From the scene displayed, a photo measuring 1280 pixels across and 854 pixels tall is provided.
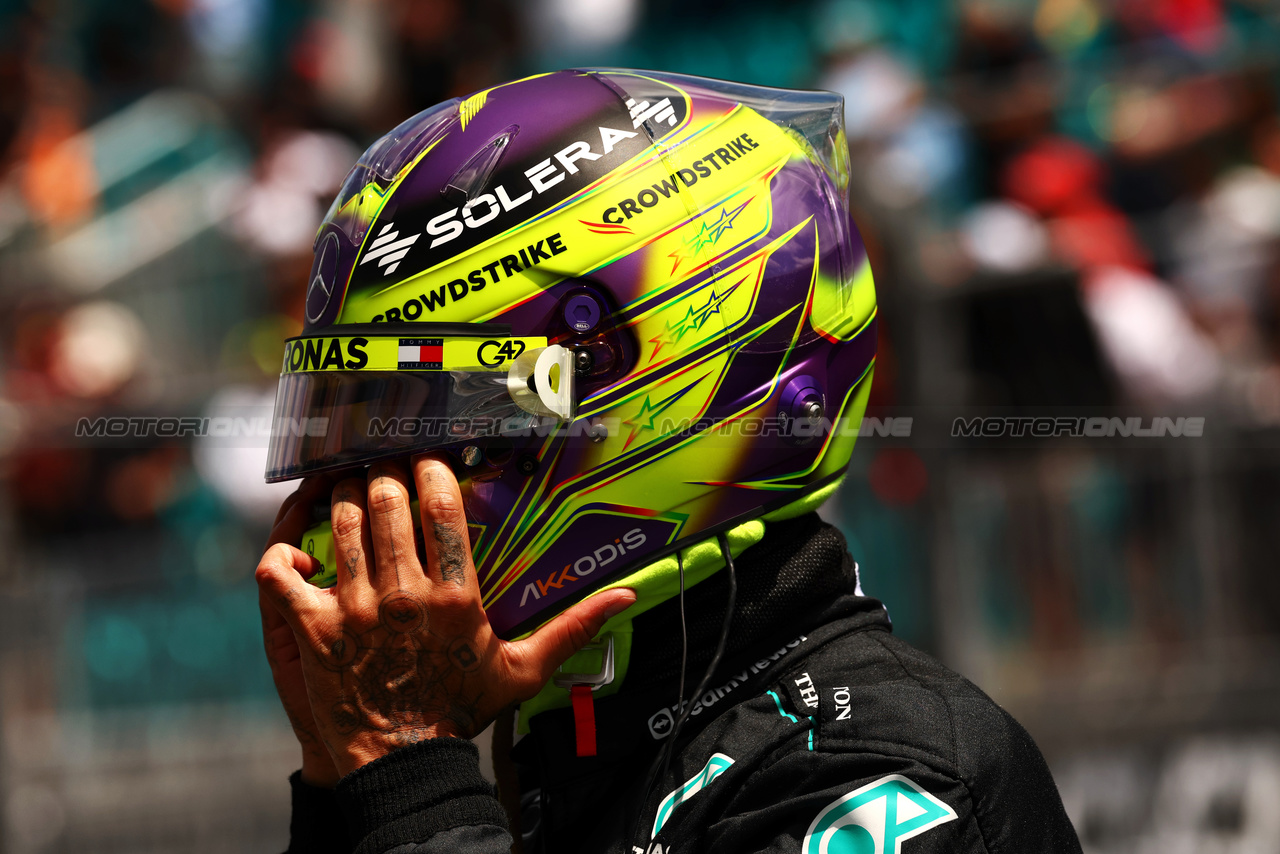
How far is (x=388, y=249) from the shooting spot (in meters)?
2.02

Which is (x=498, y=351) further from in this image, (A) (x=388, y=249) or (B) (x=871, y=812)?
(B) (x=871, y=812)

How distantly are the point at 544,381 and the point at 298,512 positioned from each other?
55 cm

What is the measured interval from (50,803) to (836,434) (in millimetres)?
4698

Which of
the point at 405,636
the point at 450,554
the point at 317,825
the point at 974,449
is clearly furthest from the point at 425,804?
the point at 974,449

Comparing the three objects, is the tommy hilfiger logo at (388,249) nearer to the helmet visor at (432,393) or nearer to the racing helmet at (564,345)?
the racing helmet at (564,345)

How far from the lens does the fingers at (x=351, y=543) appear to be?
74.4 inches

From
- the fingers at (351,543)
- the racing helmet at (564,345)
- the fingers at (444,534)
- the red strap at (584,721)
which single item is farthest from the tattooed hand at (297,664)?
the red strap at (584,721)

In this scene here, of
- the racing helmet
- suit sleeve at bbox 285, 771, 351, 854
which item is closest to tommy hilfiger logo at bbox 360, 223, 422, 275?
the racing helmet

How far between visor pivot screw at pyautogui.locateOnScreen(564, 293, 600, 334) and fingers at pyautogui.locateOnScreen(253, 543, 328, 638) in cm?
57

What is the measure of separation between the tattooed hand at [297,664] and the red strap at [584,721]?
0.48 metres

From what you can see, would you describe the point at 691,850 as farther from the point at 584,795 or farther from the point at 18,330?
the point at 18,330

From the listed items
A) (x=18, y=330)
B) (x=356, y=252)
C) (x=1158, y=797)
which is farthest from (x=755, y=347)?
(x=18, y=330)

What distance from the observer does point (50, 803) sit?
17.9 feet

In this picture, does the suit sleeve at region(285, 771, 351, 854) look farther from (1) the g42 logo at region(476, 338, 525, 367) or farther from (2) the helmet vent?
(2) the helmet vent
